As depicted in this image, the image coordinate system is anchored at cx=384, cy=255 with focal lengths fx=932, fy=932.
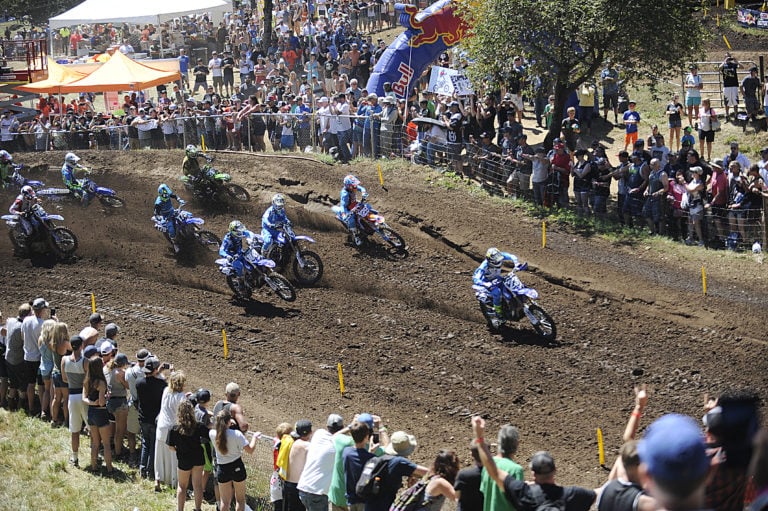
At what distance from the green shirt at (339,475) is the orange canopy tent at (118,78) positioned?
1001 inches

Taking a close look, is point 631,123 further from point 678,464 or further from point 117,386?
point 678,464

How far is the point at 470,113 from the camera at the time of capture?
78.7 ft

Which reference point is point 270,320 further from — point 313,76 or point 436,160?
point 313,76

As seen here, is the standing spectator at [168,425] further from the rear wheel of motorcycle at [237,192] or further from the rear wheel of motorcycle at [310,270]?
the rear wheel of motorcycle at [237,192]

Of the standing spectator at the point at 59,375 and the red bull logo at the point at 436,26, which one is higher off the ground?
the red bull logo at the point at 436,26

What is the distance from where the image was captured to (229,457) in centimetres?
1034

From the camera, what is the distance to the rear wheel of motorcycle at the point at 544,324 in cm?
1638

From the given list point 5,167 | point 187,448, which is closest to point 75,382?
point 187,448

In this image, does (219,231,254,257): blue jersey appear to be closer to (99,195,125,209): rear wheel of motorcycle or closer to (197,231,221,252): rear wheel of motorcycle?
(197,231,221,252): rear wheel of motorcycle

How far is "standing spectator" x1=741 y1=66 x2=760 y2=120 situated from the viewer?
25859mm

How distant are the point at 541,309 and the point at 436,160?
860cm

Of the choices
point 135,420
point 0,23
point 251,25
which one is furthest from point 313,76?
point 0,23

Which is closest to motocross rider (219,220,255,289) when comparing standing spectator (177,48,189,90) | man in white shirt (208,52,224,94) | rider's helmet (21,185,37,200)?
rider's helmet (21,185,37,200)

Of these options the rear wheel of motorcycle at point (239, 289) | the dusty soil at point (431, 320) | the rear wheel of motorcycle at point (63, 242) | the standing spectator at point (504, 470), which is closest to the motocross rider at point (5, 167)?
the dusty soil at point (431, 320)
